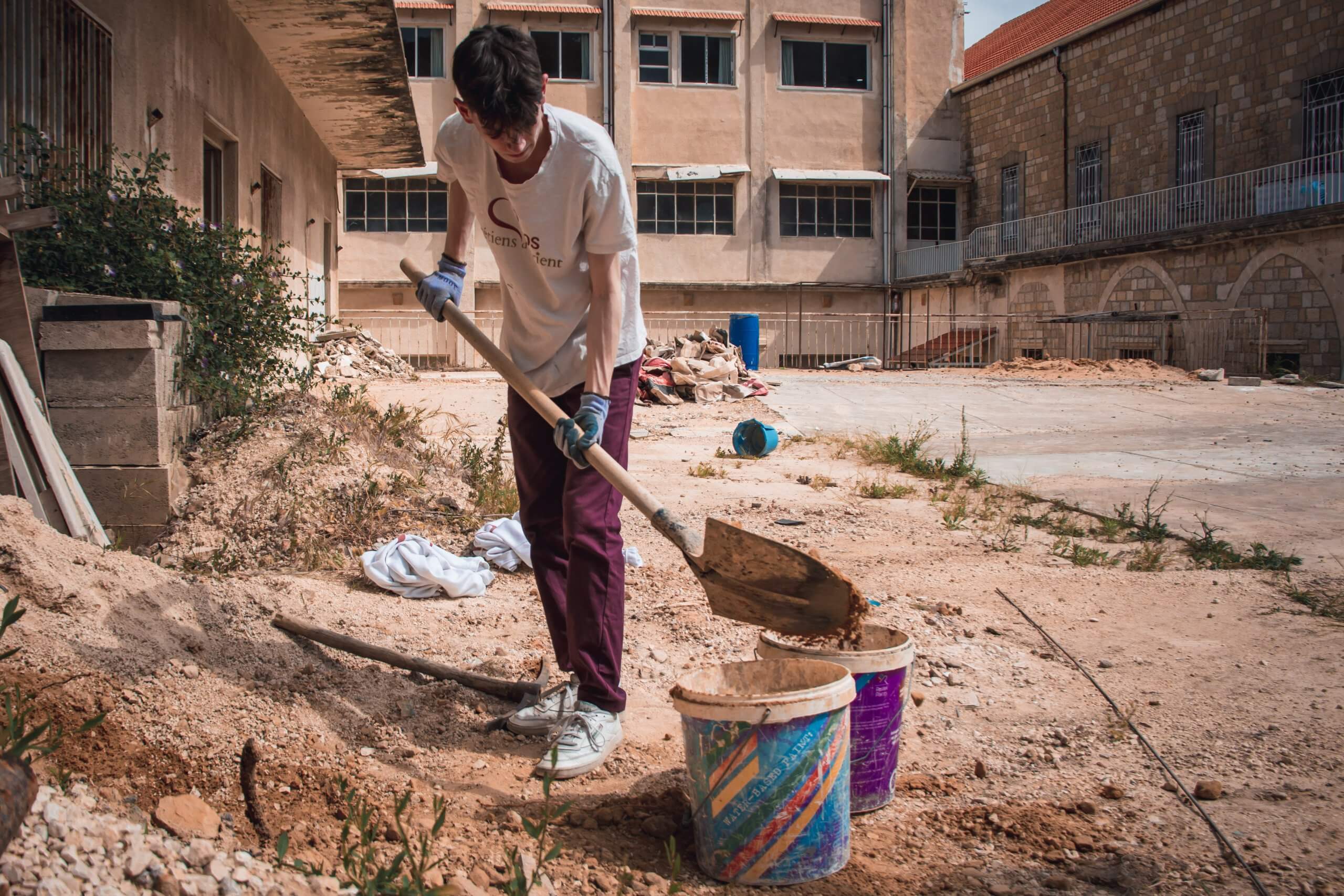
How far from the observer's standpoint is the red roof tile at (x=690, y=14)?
24641 millimetres

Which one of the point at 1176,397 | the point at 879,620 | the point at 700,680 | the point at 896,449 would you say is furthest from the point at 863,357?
the point at 700,680

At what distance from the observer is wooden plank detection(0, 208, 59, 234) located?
12.9ft

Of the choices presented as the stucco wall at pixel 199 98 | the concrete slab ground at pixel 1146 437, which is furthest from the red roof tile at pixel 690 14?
the stucco wall at pixel 199 98

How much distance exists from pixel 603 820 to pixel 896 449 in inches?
243

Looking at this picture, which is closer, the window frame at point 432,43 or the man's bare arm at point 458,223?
the man's bare arm at point 458,223

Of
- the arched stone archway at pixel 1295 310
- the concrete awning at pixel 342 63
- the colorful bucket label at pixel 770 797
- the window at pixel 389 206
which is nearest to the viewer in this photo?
the colorful bucket label at pixel 770 797

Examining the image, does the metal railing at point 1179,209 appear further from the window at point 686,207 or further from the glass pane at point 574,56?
the glass pane at point 574,56

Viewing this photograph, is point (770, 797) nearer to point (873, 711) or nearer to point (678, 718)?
point (873, 711)

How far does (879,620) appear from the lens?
391cm

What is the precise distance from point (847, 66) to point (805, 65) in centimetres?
111

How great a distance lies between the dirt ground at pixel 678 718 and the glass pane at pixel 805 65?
23.5 metres

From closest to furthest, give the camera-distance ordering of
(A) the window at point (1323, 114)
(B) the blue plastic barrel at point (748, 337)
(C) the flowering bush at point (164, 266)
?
(C) the flowering bush at point (164, 266) → (A) the window at point (1323, 114) → (B) the blue plastic barrel at point (748, 337)

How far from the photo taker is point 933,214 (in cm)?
2808

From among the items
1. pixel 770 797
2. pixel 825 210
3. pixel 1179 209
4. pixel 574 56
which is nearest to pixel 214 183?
pixel 770 797
